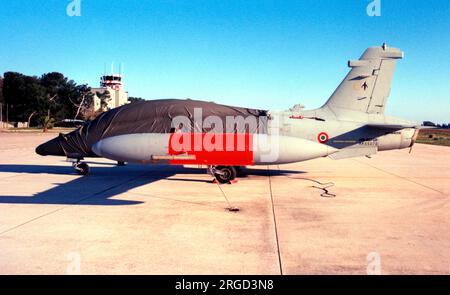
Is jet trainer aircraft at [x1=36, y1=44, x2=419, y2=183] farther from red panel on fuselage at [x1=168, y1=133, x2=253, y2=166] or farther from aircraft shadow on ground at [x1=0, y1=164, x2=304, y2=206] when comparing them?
aircraft shadow on ground at [x1=0, y1=164, x2=304, y2=206]

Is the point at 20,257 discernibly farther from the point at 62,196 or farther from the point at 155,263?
the point at 62,196

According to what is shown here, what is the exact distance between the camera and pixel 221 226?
7.36m

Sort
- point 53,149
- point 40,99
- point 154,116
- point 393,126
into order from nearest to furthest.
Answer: point 154,116
point 393,126
point 53,149
point 40,99

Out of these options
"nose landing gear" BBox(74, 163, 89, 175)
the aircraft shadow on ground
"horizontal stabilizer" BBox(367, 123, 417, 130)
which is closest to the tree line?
the aircraft shadow on ground

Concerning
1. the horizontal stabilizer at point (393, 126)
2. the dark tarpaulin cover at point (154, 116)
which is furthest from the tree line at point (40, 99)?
the horizontal stabilizer at point (393, 126)

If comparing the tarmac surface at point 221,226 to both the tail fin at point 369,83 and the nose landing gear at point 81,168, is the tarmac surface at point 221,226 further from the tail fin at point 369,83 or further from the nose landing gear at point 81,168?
the tail fin at point 369,83

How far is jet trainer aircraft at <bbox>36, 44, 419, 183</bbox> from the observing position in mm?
10844

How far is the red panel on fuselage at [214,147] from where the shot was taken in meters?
10.8

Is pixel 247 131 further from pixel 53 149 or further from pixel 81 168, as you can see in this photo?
pixel 53 149

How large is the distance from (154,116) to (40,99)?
89046mm

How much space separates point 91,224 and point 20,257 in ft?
6.28

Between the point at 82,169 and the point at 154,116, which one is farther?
the point at 82,169

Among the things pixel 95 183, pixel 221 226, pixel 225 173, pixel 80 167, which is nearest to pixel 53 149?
pixel 80 167

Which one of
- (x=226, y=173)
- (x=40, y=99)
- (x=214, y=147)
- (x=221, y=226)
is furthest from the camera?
(x=40, y=99)
